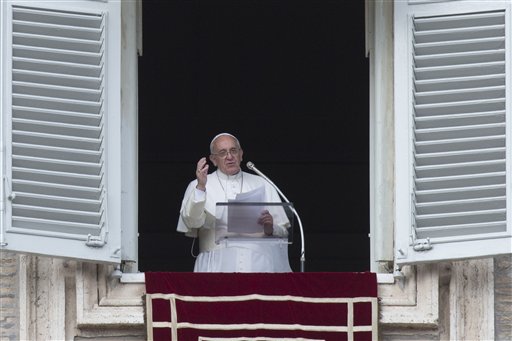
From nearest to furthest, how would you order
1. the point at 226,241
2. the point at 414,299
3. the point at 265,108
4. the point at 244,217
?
1. the point at 414,299
2. the point at 244,217
3. the point at 226,241
4. the point at 265,108

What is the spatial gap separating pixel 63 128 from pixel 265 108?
5858mm

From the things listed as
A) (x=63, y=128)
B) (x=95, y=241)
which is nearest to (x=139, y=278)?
(x=95, y=241)

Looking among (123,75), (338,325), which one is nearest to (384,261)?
(338,325)

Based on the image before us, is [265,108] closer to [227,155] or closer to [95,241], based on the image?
[227,155]

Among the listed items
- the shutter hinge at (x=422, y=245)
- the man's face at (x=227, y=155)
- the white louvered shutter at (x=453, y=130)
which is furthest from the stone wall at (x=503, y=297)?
the man's face at (x=227, y=155)

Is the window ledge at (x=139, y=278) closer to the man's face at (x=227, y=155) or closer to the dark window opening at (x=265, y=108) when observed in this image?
the man's face at (x=227, y=155)

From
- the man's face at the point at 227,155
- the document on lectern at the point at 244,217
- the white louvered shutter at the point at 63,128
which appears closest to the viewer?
the white louvered shutter at the point at 63,128

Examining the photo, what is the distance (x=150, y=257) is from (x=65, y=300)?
18.0ft

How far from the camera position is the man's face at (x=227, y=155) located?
14.8 metres

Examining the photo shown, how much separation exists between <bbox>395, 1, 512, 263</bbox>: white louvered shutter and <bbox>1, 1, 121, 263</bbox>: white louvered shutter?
137 centimetres

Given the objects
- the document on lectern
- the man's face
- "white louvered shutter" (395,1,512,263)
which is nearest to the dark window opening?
the man's face

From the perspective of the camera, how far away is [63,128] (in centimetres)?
1323

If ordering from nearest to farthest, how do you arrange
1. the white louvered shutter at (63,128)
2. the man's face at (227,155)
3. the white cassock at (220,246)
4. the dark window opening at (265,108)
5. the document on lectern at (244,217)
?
the white louvered shutter at (63,128), the document on lectern at (244,217), the white cassock at (220,246), the man's face at (227,155), the dark window opening at (265,108)

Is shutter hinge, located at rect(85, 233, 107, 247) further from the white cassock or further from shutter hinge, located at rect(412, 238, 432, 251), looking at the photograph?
shutter hinge, located at rect(412, 238, 432, 251)
